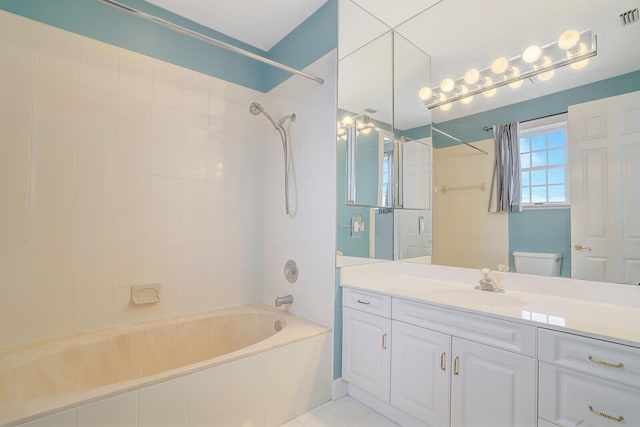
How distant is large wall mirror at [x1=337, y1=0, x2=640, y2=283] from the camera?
4.75 ft

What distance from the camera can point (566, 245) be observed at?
149cm

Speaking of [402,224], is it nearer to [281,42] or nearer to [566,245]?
[566,245]

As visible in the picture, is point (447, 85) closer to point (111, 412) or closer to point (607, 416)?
point (607, 416)

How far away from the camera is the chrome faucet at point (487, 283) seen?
1.68 metres

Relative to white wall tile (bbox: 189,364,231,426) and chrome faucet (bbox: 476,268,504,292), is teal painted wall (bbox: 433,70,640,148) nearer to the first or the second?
chrome faucet (bbox: 476,268,504,292)

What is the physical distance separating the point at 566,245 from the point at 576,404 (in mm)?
732

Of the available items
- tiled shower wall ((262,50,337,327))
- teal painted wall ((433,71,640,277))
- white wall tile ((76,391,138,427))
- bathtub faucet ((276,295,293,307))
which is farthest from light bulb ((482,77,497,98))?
white wall tile ((76,391,138,427))

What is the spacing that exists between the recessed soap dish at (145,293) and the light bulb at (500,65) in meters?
2.57

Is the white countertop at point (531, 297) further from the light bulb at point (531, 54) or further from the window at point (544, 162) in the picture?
the light bulb at point (531, 54)

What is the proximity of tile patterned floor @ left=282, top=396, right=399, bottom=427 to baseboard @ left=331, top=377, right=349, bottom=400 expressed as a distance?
49 millimetres

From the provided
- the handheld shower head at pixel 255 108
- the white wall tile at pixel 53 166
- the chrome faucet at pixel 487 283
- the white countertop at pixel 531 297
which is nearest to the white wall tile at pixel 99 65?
the white wall tile at pixel 53 166

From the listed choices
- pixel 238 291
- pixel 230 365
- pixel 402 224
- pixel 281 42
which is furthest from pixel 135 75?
pixel 402 224

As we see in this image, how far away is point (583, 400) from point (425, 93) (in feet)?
6.22

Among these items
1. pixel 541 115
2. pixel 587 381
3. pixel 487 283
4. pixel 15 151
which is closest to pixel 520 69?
pixel 541 115
